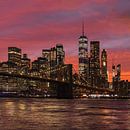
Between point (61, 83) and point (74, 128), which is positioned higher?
point (61, 83)

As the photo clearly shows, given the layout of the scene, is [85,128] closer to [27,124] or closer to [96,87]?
[27,124]

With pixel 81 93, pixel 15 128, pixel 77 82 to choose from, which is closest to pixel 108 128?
pixel 15 128

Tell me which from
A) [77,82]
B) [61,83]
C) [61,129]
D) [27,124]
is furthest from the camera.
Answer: [77,82]

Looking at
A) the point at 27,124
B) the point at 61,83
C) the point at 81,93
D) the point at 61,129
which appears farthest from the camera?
the point at 81,93

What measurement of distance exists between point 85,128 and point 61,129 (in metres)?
2.02

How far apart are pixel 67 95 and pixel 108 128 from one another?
9637cm

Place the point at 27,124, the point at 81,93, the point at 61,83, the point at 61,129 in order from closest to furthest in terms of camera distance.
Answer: the point at 61,129
the point at 27,124
the point at 61,83
the point at 81,93

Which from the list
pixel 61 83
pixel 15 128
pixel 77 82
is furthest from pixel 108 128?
pixel 77 82

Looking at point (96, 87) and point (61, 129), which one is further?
point (96, 87)

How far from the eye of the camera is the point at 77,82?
141500 mm

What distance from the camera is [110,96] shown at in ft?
613

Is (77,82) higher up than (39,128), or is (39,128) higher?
(77,82)

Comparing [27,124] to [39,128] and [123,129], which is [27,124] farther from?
[123,129]

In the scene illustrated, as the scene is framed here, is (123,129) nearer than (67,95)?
Yes
